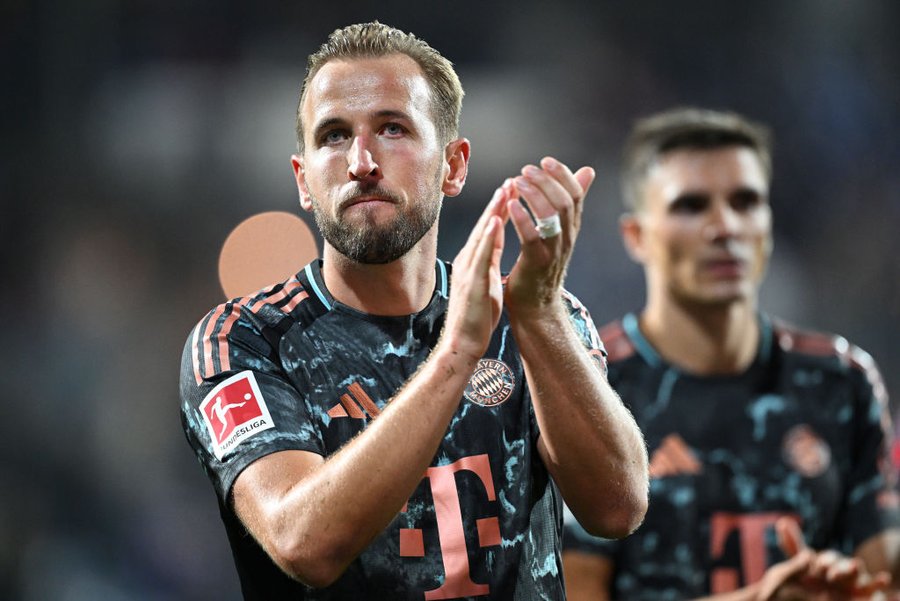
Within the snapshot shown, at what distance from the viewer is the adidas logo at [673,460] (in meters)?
3.85

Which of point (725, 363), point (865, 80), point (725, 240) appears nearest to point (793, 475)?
point (725, 363)

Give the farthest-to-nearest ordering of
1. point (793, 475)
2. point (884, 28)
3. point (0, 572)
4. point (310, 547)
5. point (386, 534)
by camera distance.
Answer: point (884, 28) → point (0, 572) → point (793, 475) → point (386, 534) → point (310, 547)

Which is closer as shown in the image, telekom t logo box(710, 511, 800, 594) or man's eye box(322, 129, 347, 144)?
man's eye box(322, 129, 347, 144)

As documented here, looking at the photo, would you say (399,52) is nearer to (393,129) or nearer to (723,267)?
(393,129)

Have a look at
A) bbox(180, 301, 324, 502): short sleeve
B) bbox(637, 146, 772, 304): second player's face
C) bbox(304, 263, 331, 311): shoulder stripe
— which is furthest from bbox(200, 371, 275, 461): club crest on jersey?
bbox(637, 146, 772, 304): second player's face

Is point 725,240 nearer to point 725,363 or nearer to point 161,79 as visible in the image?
point 725,363

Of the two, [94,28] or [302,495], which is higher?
[94,28]

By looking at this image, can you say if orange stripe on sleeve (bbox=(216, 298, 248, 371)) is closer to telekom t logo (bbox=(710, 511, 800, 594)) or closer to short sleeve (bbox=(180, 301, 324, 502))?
short sleeve (bbox=(180, 301, 324, 502))

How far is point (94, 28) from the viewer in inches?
342

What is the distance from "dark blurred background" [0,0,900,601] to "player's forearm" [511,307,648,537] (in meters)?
5.09

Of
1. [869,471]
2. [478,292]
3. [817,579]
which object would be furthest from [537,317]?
[869,471]

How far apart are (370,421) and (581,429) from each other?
438 mm

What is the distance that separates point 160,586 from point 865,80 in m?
6.85

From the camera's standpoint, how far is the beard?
218 cm
